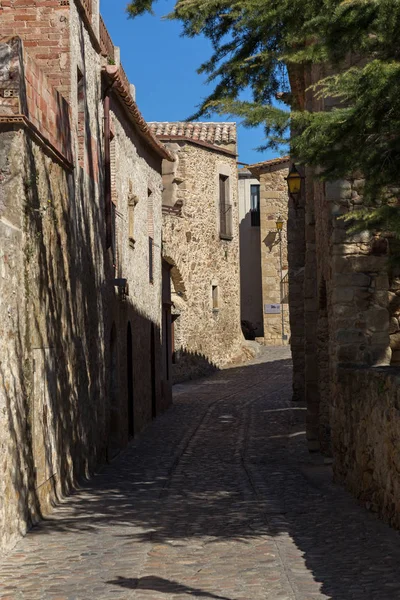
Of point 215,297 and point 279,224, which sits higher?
point 279,224

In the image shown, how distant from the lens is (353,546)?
730 cm

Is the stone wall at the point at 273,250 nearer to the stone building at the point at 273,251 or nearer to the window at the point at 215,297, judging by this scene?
the stone building at the point at 273,251

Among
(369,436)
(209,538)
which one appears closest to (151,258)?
(369,436)

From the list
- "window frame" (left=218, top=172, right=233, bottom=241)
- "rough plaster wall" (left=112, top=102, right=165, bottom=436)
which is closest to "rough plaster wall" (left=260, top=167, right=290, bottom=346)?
"window frame" (left=218, top=172, right=233, bottom=241)

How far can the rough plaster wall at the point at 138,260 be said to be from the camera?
16672 millimetres

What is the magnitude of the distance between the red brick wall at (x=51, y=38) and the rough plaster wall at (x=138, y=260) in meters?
4.18

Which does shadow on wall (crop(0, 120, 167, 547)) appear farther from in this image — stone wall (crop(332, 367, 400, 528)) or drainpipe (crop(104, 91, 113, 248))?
stone wall (crop(332, 367, 400, 528))

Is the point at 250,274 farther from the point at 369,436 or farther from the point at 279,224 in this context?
the point at 369,436

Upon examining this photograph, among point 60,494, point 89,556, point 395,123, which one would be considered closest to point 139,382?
point 60,494

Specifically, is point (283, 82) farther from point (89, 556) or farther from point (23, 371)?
point (89, 556)

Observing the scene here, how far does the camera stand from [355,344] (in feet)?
36.2

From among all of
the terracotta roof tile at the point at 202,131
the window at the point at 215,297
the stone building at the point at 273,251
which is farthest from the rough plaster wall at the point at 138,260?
the stone building at the point at 273,251

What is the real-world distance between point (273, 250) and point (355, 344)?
1066 inches

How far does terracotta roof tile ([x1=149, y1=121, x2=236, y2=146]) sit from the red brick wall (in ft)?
61.4
